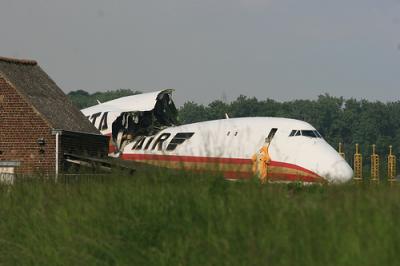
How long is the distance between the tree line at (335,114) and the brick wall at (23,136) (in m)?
114

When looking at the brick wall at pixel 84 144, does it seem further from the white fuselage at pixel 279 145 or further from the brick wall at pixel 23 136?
the white fuselage at pixel 279 145

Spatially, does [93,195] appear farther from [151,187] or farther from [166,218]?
[166,218]

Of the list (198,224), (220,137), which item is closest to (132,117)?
(220,137)

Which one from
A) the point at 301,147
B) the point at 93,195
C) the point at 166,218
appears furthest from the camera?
the point at 301,147

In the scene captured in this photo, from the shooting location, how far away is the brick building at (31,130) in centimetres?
3634

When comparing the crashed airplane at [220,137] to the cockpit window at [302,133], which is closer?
the crashed airplane at [220,137]

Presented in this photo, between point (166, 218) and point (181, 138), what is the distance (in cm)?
2941

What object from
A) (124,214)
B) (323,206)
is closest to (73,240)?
(124,214)

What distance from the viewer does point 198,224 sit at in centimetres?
1117

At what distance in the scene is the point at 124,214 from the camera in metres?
12.2

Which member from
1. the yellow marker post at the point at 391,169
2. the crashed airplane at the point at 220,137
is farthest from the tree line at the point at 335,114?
the crashed airplane at the point at 220,137

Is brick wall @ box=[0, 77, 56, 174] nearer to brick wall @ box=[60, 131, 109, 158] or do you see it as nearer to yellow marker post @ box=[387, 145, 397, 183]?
brick wall @ box=[60, 131, 109, 158]

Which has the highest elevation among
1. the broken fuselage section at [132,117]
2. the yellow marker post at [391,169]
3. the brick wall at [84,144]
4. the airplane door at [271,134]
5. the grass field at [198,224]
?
the broken fuselage section at [132,117]

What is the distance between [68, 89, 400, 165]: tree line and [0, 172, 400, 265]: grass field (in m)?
136
